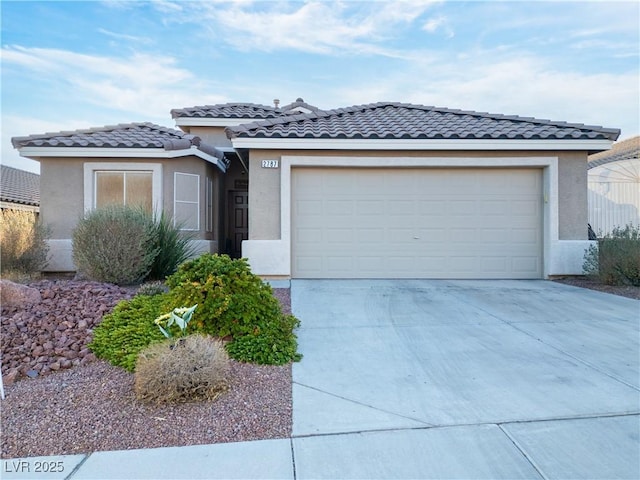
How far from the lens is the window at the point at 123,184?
11.3 meters

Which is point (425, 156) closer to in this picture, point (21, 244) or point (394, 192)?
point (394, 192)

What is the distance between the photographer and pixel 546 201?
10141 mm

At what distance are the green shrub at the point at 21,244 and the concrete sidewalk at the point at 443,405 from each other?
6779 mm

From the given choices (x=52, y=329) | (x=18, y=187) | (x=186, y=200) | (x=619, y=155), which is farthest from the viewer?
(x=18, y=187)

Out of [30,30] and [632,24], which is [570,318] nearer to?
[632,24]

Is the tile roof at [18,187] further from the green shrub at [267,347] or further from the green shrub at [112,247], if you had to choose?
the green shrub at [267,347]

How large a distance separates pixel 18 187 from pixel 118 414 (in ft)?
74.5

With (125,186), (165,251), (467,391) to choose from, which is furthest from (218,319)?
(125,186)

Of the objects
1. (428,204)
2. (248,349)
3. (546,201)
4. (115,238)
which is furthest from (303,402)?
(546,201)

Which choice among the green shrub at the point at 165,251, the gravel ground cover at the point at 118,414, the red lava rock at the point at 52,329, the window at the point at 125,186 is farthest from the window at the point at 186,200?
the gravel ground cover at the point at 118,414

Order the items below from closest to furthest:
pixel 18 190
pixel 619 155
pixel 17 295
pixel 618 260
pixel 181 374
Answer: pixel 181 374, pixel 17 295, pixel 618 260, pixel 619 155, pixel 18 190

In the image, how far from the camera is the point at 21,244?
364 inches

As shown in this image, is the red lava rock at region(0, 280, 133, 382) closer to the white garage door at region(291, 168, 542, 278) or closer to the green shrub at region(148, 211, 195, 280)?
the green shrub at region(148, 211, 195, 280)

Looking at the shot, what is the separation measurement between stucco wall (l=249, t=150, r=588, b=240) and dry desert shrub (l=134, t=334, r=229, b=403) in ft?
19.9
